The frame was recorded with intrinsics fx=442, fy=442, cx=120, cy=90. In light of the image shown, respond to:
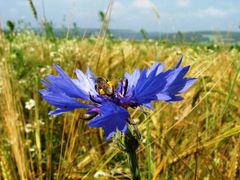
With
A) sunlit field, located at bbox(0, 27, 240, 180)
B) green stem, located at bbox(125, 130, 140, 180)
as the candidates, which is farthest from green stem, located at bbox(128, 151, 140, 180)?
sunlit field, located at bbox(0, 27, 240, 180)

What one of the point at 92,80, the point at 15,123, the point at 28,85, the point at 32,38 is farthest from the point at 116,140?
the point at 32,38

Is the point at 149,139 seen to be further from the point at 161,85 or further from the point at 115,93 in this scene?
the point at 161,85

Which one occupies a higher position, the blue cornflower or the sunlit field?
the blue cornflower

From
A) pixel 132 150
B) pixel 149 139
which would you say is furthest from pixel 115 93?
pixel 149 139

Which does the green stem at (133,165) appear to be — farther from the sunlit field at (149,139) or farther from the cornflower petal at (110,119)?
the sunlit field at (149,139)

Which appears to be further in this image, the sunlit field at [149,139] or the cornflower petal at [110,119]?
the sunlit field at [149,139]

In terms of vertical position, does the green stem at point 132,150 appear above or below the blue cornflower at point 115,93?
below

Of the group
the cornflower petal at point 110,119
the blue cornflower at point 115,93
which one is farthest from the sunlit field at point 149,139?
the cornflower petal at point 110,119

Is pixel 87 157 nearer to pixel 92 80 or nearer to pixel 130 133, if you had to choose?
pixel 92 80

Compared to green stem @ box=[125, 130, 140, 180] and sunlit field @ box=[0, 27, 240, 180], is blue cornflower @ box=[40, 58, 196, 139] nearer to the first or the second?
green stem @ box=[125, 130, 140, 180]
